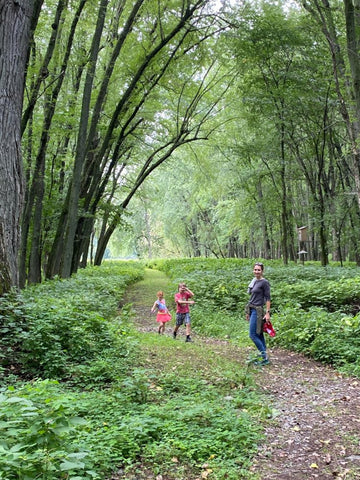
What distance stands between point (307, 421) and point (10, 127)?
532 centimetres

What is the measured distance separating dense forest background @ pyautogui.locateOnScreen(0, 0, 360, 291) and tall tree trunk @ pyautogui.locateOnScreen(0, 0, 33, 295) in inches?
1.0

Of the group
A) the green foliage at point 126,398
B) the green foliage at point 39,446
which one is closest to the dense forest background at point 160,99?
the green foliage at point 126,398

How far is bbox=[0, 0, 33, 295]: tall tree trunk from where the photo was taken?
536 centimetres

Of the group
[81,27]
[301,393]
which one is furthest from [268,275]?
[81,27]

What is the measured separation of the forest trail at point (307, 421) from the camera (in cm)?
340

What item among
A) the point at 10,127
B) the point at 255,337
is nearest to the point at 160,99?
the point at 10,127

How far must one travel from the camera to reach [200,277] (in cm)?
1518

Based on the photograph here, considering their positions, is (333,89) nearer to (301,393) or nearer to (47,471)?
(301,393)

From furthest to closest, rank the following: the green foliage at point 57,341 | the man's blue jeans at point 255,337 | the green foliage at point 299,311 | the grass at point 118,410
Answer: the green foliage at point 299,311
the man's blue jeans at point 255,337
the green foliage at point 57,341
the grass at point 118,410

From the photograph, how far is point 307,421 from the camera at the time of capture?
4.41m

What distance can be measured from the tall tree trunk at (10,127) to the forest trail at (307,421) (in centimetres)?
388

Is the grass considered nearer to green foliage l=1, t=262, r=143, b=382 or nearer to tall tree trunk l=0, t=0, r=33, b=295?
green foliage l=1, t=262, r=143, b=382

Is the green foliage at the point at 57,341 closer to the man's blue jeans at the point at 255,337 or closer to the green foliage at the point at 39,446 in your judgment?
the green foliage at the point at 39,446

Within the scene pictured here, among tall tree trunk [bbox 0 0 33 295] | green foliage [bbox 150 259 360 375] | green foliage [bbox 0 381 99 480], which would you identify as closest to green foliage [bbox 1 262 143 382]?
tall tree trunk [bbox 0 0 33 295]
